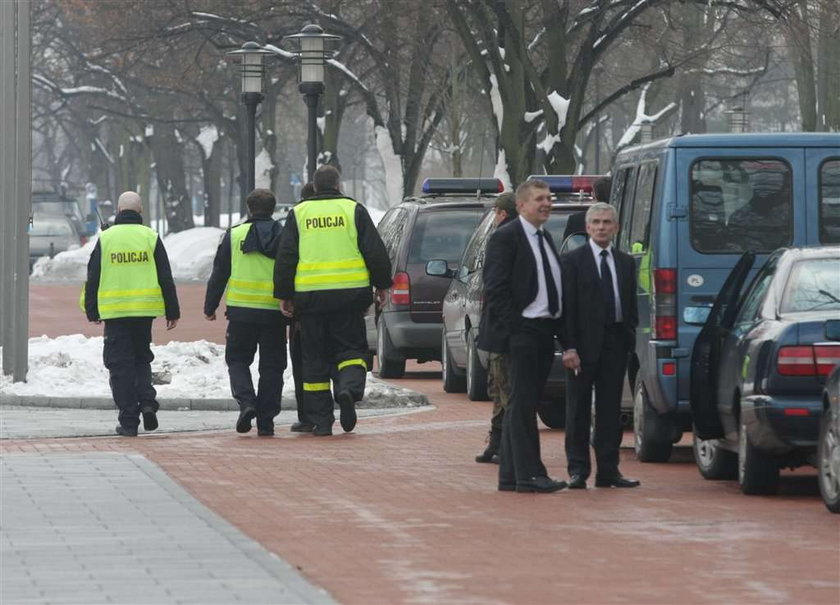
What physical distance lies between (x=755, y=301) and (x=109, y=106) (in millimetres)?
59723

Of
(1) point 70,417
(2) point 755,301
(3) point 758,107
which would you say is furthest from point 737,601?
(3) point 758,107

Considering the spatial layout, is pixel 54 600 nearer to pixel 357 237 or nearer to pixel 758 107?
pixel 357 237

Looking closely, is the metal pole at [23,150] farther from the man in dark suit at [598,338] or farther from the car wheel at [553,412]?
the man in dark suit at [598,338]

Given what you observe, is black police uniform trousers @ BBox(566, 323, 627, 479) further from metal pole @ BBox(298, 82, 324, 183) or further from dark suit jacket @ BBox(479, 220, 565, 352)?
metal pole @ BBox(298, 82, 324, 183)

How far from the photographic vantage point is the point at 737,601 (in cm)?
812

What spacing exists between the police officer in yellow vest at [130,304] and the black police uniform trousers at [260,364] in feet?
1.65

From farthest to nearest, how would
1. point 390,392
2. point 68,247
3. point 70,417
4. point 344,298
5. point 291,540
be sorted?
point 68,247
point 390,392
point 70,417
point 344,298
point 291,540

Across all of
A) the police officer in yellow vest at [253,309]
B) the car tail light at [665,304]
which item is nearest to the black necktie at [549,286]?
the car tail light at [665,304]

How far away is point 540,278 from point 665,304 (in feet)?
5.09

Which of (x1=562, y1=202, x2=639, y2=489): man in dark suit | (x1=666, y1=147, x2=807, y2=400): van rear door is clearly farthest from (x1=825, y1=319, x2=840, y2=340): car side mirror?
(x1=666, y1=147, x2=807, y2=400): van rear door

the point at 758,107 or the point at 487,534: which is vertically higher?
the point at 758,107

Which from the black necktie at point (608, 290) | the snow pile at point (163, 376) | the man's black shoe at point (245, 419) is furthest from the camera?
the snow pile at point (163, 376)

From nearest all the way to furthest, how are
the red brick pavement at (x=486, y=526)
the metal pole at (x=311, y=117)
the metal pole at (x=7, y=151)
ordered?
the red brick pavement at (x=486, y=526)
the metal pole at (x=7, y=151)
the metal pole at (x=311, y=117)

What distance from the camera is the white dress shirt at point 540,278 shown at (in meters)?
11.9
